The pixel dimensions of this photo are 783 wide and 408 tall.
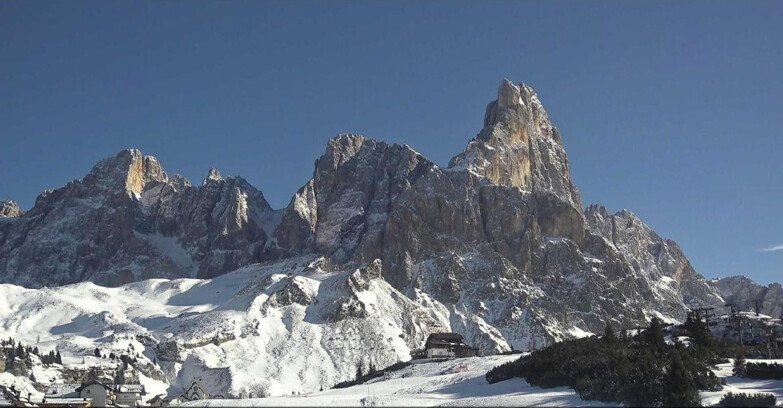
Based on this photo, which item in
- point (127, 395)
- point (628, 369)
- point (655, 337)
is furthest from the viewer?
point (127, 395)

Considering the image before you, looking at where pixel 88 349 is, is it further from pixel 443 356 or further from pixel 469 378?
pixel 469 378

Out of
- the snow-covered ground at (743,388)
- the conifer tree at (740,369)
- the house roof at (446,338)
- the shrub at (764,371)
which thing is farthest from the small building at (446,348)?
the snow-covered ground at (743,388)

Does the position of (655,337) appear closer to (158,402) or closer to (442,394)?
(442,394)

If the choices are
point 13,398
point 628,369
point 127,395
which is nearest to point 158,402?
point 127,395

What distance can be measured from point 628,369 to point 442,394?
1775 cm

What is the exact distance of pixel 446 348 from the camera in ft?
493

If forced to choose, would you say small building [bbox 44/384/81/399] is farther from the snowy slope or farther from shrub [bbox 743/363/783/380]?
shrub [bbox 743/363/783/380]

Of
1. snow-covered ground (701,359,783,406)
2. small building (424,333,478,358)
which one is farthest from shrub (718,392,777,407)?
small building (424,333,478,358)

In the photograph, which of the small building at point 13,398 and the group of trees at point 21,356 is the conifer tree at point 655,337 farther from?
the group of trees at point 21,356

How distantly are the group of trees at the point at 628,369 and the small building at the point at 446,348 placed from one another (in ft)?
173

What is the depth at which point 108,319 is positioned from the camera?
19638 centimetres

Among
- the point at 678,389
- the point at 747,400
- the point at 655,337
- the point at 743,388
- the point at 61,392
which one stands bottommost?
the point at 747,400

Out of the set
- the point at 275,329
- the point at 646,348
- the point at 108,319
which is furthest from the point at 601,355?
the point at 108,319

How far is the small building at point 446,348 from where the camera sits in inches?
5787
